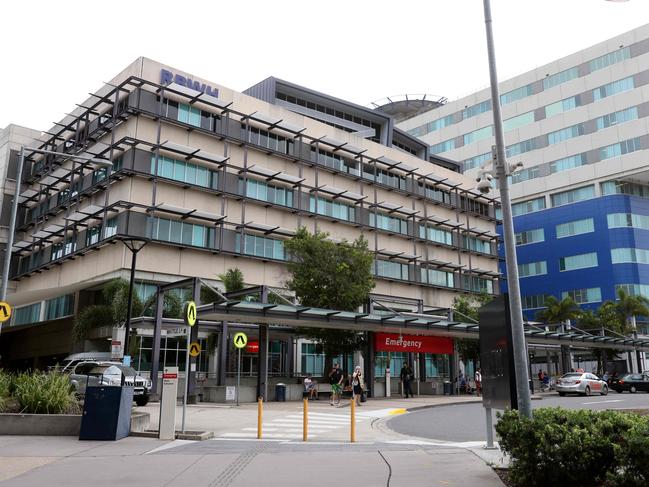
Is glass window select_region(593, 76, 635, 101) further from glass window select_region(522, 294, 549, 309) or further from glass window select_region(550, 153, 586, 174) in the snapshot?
glass window select_region(522, 294, 549, 309)

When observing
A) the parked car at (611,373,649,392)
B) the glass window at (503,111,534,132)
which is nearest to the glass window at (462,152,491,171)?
the glass window at (503,111,534,132)

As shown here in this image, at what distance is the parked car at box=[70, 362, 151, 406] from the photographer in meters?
22.5

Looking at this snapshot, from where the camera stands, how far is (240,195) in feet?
162

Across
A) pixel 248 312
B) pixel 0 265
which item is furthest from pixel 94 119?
pixel 248 312

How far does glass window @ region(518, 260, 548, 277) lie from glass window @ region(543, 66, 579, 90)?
2371cm

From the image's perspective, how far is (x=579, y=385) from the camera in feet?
117

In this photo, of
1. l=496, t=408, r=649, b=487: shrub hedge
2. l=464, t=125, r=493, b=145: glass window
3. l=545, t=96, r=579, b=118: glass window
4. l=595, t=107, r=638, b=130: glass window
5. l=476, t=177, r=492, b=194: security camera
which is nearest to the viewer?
l=496, t=408, r=649, b=487: shrub hedge

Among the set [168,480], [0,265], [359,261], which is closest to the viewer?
[168,480]

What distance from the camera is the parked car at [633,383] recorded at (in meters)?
40.2

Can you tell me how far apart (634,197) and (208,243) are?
53385 mm

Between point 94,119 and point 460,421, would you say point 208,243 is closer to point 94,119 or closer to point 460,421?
point 94,119

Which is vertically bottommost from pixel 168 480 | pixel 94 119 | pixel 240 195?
pixel 168 480

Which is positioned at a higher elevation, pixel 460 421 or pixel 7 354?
pixel 7 354

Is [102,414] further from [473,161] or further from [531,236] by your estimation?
[473,161]
